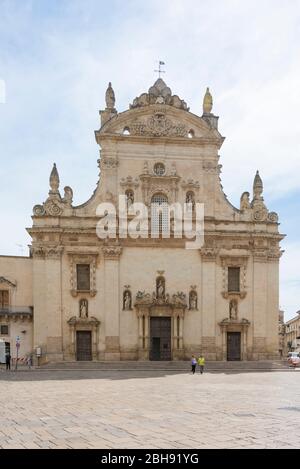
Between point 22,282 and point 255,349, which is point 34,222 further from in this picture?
point 255,349

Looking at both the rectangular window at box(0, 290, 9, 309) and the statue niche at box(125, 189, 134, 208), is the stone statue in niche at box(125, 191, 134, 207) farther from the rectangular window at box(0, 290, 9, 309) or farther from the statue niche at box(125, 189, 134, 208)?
the rectangular window at box(0, 290, 9, 309)

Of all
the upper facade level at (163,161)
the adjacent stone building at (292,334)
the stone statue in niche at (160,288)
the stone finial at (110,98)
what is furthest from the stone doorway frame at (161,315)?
the adjacent stone building at (292,334)

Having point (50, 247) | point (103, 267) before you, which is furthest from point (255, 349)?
point (50, 247)

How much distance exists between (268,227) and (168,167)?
9.36 meters

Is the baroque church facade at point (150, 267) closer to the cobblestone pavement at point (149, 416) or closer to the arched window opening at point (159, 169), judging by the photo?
the arched window opening at point (159, 169)

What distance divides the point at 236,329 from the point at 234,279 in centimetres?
391

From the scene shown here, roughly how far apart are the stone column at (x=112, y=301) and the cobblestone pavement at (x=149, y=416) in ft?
52.7

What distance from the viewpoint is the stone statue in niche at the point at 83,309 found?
1548 inches

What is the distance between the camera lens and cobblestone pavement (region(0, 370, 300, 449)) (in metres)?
10.6

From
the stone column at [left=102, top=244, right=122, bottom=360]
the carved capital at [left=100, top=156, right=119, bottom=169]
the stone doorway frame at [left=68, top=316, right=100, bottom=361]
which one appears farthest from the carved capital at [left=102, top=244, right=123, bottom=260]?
the carved capital at [left=100, top=156, right=119, bottom=169]

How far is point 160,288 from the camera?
40.3 meters

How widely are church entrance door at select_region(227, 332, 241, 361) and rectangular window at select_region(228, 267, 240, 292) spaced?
3518 mm

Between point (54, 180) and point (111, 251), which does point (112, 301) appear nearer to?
point (111, 251)

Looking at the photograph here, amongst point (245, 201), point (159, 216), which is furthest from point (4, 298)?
point (245, 201)
